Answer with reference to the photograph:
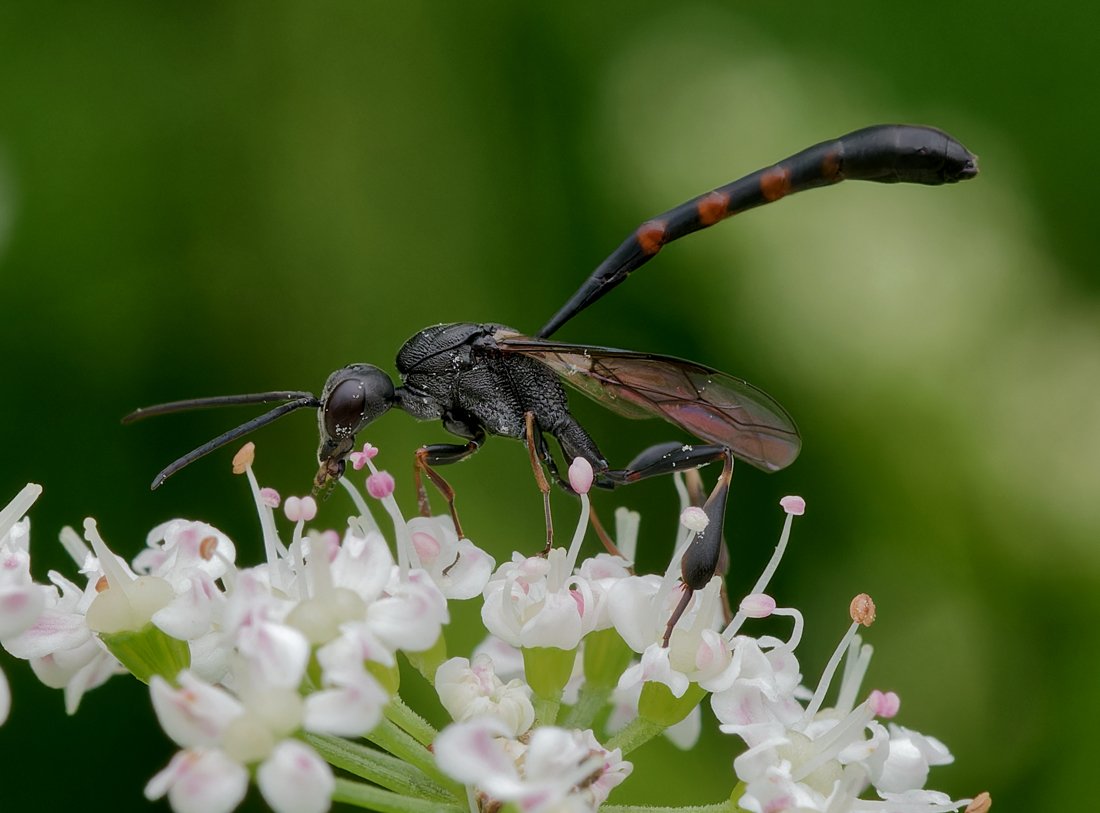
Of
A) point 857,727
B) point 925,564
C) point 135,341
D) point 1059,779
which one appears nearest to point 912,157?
point 857,727

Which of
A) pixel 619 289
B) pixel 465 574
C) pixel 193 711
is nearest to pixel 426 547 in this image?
pixel 465 574

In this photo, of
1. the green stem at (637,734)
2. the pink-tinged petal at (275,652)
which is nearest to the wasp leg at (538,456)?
the green stem at (637,734)

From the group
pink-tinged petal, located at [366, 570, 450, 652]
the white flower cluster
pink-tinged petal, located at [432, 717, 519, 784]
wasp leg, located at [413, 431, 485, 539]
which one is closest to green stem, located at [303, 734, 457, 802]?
the white flower cluster

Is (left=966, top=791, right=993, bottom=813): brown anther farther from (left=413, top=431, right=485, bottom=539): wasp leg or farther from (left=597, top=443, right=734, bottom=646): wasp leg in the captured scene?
(left=413, top=431, right=485, bottom=539): wasp leg

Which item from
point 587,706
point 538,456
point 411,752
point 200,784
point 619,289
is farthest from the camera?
point 619,289

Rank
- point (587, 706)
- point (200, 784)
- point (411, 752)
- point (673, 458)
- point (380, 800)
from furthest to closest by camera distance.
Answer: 1. point (673, 458)
2. point (587, 706)
3. point (411, 752)
4. point (380, 800)
5. point (200, 784)

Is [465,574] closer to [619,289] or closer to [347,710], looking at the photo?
[347,710]

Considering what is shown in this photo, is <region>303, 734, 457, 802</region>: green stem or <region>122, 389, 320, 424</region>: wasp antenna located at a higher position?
<region>122, 389, 320, 424</region>: wasp antenna

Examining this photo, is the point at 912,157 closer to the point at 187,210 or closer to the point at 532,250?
the point at 532,250
